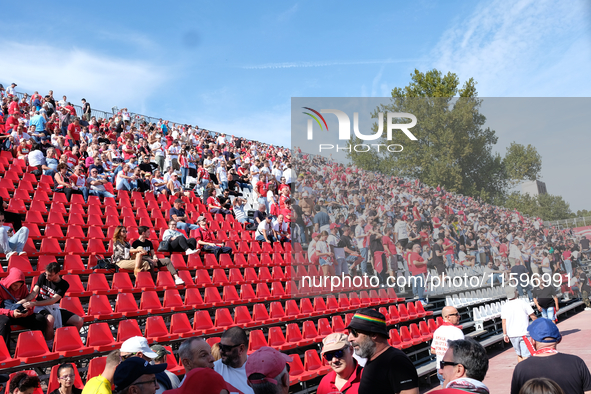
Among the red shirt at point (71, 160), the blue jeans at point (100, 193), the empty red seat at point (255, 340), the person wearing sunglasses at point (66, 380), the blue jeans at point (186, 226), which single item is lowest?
the empty red seat at point (255, 340)

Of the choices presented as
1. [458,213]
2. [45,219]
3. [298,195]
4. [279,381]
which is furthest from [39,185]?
[458,213]

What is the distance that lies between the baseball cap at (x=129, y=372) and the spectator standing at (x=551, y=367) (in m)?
2.11

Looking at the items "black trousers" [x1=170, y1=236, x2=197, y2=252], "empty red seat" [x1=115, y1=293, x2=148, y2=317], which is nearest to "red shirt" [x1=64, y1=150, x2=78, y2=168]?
"black trousers" [x1=170, y1=236, x2=197, y2=252]

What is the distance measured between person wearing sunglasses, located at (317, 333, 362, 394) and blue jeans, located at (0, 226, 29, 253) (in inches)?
205

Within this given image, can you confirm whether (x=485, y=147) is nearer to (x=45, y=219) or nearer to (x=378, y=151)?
(x=378, y=151)

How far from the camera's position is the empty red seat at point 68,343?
165 inches

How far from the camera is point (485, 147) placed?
1217 centimetres

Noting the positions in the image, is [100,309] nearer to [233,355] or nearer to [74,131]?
[233,355]

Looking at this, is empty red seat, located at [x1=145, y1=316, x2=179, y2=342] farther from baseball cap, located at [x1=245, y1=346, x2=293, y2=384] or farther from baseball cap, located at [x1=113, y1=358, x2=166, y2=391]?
baseball cap, located at [x1=245, y1=346, x2=293, y2=384]

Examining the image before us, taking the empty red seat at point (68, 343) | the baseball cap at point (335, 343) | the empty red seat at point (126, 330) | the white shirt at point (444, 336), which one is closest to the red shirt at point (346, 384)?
the baseball cap at point (335, 343)

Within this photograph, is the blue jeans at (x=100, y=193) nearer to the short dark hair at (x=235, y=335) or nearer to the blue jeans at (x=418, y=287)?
the blue jeans at (x=418, y=287)

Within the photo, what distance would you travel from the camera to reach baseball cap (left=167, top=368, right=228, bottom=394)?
180cm

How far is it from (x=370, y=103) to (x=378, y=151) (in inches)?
50.7

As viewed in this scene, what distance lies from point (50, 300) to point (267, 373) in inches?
140
